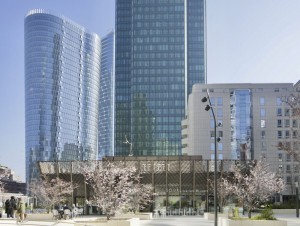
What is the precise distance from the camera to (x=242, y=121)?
136 meters

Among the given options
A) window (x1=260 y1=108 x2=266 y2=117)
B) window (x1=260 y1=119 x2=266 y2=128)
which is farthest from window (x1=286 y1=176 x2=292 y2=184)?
window (x1=260 y1=108 x2=266 y2=117)

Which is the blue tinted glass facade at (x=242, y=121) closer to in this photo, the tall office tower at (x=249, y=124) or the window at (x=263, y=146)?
the tall office tower at (x=249, y=124)

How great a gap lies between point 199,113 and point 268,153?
19.7 m

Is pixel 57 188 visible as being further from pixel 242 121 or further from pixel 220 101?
pixel 242 121

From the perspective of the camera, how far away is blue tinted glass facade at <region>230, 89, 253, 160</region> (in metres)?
135

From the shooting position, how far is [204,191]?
266 feet

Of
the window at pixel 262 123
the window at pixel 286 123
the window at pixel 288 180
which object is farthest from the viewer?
the window at pixel 262 123

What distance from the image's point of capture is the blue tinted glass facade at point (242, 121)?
135 metres

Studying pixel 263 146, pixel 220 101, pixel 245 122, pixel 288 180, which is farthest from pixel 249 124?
pixel 288 180

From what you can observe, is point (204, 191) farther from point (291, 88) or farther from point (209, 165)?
point (291, 88)

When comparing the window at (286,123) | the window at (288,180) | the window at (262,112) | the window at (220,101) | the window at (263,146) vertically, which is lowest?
the window at (288,180)

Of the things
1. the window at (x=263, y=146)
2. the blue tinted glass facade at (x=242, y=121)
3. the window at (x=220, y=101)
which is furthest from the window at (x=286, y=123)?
the window at (x=220, y=101)

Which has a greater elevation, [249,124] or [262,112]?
[262,112]

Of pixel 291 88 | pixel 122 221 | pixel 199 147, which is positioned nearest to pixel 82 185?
pixel 122 221
